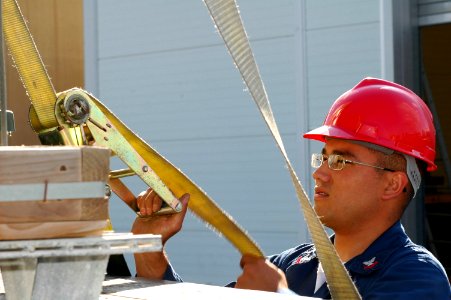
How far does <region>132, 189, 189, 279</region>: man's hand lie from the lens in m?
1.74

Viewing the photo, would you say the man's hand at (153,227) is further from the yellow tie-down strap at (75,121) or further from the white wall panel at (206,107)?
the white wall panel at (206,107)

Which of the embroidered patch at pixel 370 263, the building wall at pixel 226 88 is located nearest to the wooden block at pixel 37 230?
the embroidered patch at pixel 370 263

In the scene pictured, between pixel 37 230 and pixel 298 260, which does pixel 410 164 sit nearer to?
pixel 298 260

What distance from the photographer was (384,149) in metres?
2.20

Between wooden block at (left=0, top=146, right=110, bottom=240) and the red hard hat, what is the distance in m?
1.23

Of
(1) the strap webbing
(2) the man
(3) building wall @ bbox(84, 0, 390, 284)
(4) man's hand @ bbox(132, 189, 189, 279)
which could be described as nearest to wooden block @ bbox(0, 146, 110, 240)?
(1) the strap webbing

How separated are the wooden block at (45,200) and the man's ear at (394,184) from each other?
1.26 metres

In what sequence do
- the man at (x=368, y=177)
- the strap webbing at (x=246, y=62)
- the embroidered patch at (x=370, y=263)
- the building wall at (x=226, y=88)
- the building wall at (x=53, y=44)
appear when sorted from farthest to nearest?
the building wall at (x=226, y=88)
the building wall at (x=53, y=44)
the man at (x=368, y=177)
the embroidered patch at (x=370, y=263)
the strap webbing at (x=246, y=62)

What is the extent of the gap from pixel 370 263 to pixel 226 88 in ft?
13.7

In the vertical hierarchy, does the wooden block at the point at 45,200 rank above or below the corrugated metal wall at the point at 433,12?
below

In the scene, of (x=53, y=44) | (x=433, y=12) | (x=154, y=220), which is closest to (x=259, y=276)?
Result: (x=154, y=220)

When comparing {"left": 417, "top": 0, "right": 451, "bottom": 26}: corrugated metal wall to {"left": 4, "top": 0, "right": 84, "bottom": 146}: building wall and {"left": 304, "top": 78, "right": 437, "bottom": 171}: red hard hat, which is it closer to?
{"left": 4, "top": 0, "right": 84, "bottom": 146}: building wall

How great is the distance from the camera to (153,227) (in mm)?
1904

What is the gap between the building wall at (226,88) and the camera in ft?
18.5
